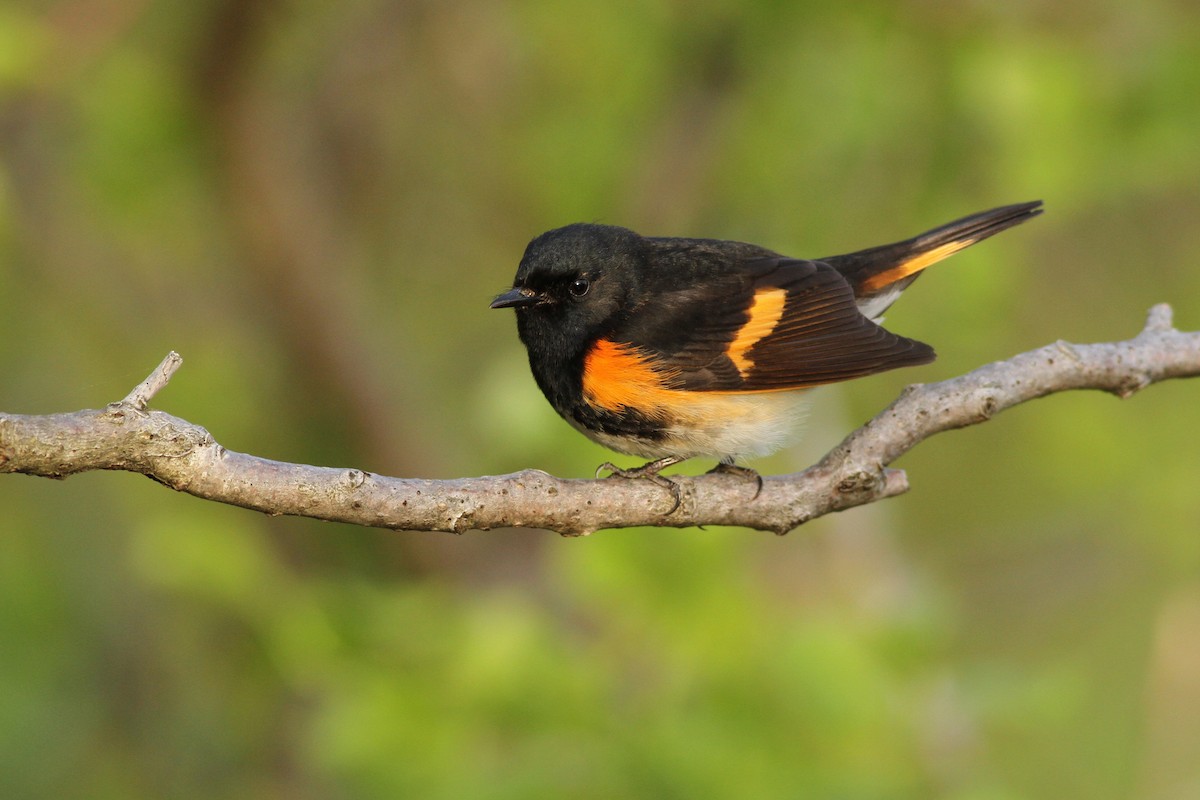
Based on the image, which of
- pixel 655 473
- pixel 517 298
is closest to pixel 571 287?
pixel 517 298

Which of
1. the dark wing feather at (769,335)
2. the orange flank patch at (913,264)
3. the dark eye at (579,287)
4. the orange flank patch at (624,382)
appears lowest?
the orange flank patch at (624,382)

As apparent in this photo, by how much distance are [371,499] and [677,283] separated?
5.15ft

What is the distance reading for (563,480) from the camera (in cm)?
266

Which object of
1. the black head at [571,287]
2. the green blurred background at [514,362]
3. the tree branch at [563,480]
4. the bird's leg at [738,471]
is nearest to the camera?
the tree branch at [563,480]

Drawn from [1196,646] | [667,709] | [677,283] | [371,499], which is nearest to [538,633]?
[667,709]

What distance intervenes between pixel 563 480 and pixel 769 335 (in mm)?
1175

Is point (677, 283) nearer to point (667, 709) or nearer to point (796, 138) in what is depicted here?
point (667, 709)

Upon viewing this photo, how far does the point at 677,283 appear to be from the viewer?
12.2ft

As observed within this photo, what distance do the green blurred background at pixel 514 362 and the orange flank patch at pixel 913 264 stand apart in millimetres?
961

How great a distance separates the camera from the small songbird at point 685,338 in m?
3.40

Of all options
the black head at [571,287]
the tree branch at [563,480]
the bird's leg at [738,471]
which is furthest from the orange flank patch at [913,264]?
the bird's leg at [738,471]

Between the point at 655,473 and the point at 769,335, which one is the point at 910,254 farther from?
the point at 655,473

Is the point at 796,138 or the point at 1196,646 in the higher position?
the point at 796,138

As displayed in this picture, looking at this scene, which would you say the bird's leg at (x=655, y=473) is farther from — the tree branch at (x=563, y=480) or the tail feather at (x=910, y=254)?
the tail feather at (x=910, y=254)
